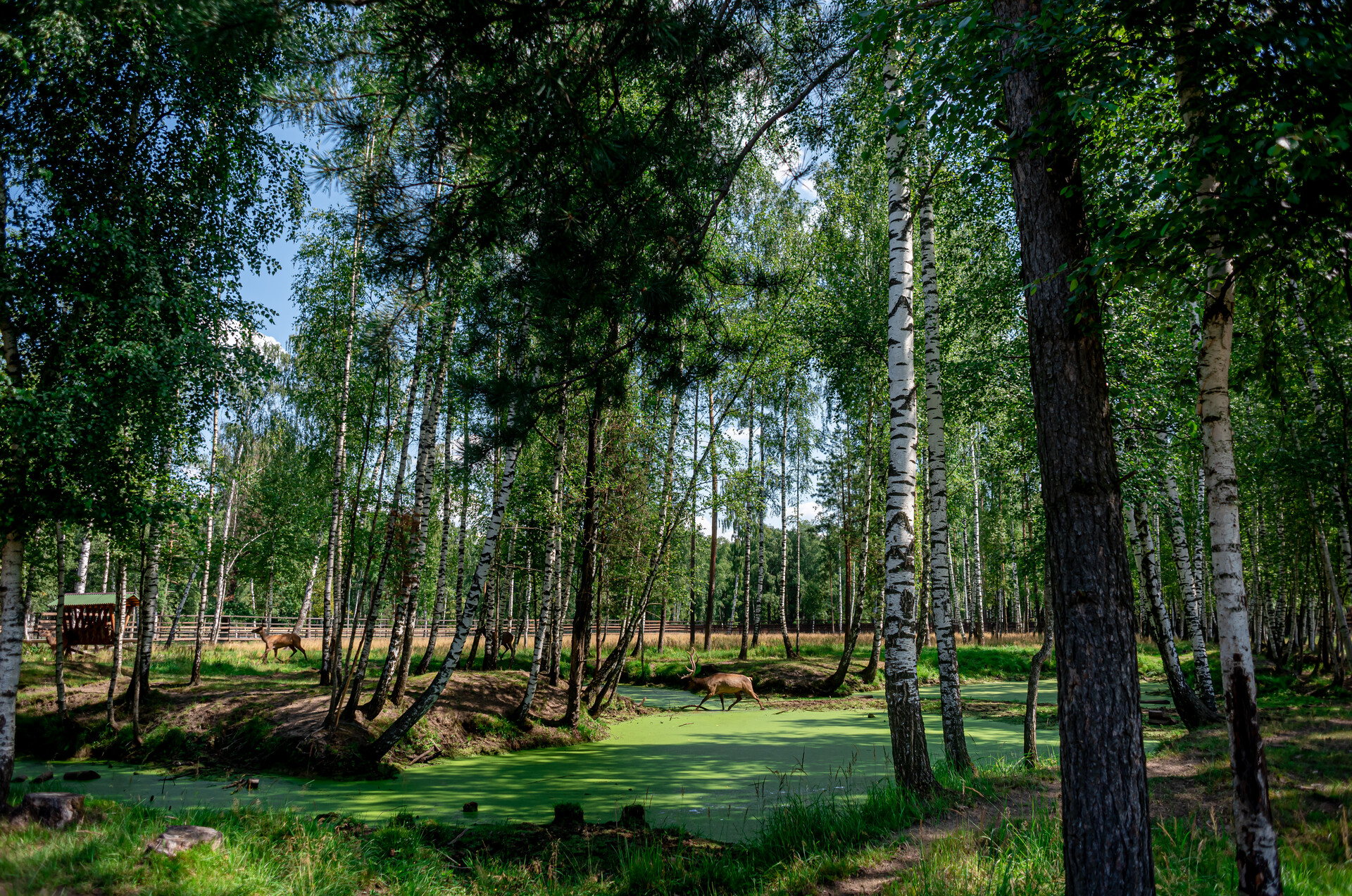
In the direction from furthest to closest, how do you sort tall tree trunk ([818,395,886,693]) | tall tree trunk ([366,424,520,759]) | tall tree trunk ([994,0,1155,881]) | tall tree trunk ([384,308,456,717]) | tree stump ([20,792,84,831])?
tall tree trunk ([818,395,886,693])
tall tree trunk ([384,308,456,717])
tall tree trunk ([366,424,520,759])
tree stump ([20,792,84,831])
tall tree trunk ([994,0,1155,881])

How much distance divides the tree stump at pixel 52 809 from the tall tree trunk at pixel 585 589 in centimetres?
610

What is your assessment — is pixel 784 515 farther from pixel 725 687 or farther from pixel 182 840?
pixel 182 840

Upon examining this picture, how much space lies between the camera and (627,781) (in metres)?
7.71

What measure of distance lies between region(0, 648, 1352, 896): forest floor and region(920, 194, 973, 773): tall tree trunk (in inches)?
28.1

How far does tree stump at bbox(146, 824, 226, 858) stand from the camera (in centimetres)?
415

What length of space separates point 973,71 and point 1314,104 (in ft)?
4.56

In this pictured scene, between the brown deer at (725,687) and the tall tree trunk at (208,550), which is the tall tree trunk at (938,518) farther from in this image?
the tall tree trunk at (208,550)

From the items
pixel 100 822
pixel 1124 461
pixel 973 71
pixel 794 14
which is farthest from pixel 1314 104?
pixel 100 822

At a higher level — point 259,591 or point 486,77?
point 486,77

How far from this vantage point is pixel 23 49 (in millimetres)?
5910

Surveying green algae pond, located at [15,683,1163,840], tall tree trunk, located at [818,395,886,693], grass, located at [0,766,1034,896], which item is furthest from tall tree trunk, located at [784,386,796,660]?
grass, located at [0,766,1034,896]

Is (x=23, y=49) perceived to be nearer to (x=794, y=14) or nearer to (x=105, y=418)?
(x=105, y=418)

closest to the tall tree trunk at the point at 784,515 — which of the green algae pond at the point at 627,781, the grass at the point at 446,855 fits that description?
the green algae pond at the point at 627,781

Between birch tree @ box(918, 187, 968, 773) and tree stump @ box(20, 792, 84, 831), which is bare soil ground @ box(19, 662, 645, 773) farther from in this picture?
birch tree @ box(918, 187, 968, 773)
